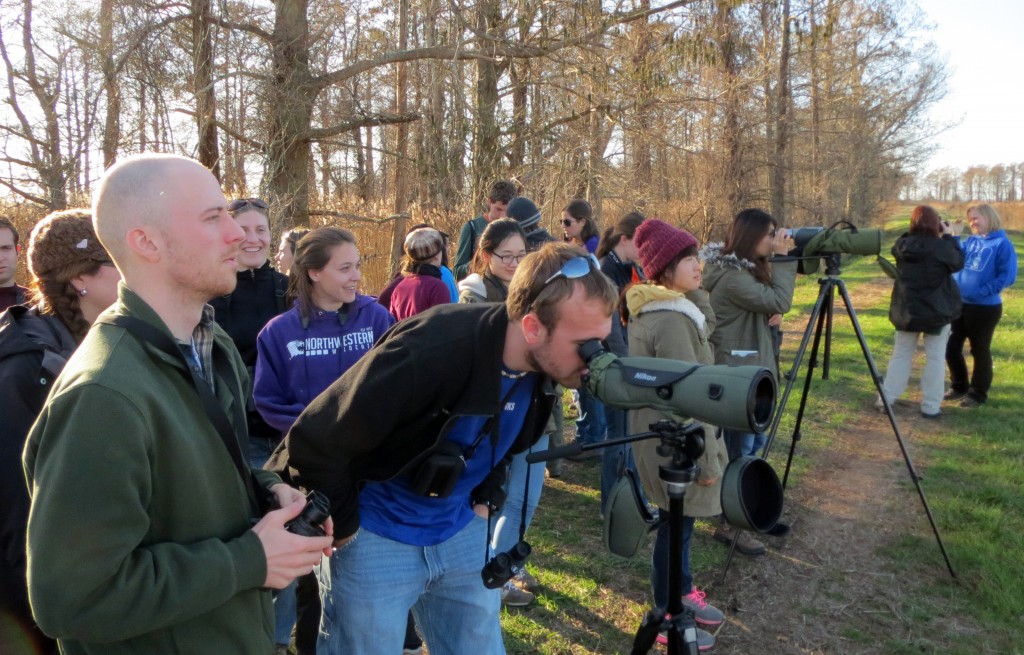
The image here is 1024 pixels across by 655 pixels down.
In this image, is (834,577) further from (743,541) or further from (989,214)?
(989,214)

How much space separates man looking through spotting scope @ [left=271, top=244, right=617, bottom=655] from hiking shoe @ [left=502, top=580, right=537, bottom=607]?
150 cm

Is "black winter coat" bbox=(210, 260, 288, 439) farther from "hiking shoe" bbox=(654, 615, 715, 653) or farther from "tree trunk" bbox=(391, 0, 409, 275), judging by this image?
"tree trunk" bbox=(391, 0, 409, 275)

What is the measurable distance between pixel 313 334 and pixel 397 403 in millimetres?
1380

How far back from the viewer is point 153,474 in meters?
1.25

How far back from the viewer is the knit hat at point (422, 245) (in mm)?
4000

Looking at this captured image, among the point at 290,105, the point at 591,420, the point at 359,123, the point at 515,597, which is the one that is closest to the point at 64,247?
the point at 515,597

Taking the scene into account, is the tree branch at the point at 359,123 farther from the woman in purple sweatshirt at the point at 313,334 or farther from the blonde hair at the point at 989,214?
the woman in purple sweatshirt at the point at 313,334

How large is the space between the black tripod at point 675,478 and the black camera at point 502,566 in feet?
1.30

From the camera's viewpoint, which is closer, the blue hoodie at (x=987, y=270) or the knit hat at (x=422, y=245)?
the knit hat at (x=422, y=245)

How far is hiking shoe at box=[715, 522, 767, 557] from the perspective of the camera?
412cm

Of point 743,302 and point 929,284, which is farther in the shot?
point 929,284

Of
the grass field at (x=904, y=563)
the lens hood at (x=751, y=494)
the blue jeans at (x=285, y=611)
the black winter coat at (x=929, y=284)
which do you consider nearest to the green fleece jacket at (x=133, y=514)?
the lens hood at (x=751, y=494)

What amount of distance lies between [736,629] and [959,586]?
1386 mm

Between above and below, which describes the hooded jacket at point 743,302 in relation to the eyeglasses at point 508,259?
below
